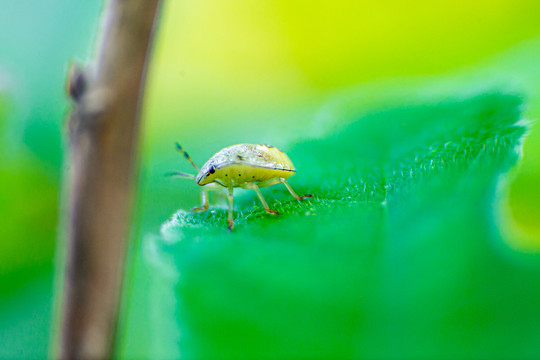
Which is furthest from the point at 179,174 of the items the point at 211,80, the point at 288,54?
the point at 288,54

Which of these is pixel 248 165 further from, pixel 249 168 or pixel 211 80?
pixel 211 80

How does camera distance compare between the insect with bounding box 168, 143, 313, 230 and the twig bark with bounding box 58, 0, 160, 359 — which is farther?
the insect with bounding box 168, 143, 313, 230

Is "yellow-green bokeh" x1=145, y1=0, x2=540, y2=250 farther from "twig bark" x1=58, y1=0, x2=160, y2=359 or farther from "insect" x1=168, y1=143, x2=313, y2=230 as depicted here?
"twig bark" x1=58, y1=0, x2=160, y2=359

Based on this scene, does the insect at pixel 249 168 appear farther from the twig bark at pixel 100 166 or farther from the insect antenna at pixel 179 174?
the twig bark at pixel 100 166

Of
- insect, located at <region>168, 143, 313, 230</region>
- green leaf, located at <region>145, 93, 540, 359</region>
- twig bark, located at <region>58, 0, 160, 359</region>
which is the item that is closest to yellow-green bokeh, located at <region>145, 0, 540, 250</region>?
insect, located at <region>168, 143, 313, 230</region>

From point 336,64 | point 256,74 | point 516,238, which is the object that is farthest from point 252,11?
point 516,238

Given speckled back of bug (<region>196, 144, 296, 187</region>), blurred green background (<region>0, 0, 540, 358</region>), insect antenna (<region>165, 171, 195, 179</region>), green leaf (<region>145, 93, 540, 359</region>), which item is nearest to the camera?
green leaf (<region>145, 93, 540, 359</region>)
